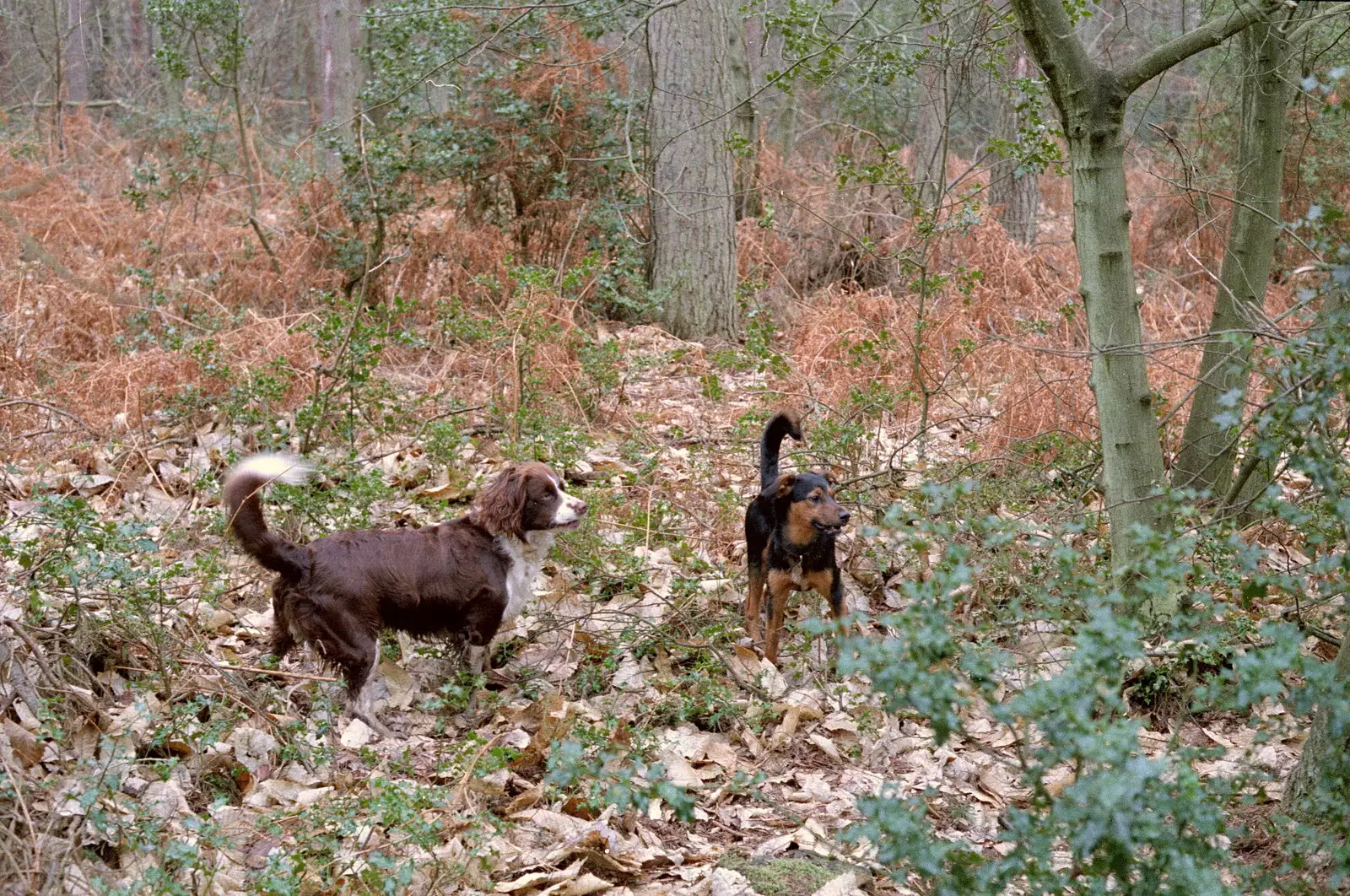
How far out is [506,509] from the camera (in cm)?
573

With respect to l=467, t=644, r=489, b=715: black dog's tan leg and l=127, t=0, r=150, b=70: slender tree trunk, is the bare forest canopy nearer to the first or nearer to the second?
l=467, t=644, r=489, b=715: black dog's tan leg

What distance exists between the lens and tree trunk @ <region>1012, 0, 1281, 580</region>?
481 centimetres

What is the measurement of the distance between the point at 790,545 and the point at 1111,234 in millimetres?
1961

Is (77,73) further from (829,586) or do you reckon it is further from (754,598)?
(829,586)

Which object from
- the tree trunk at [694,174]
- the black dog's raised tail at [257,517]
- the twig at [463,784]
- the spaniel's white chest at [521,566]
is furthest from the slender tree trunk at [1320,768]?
the tree trunk at [694,174]

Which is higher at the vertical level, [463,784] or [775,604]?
[775,604]

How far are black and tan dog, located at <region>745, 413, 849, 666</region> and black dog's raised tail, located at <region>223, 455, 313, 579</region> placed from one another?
212 cm

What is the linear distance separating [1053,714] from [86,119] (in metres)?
18.1

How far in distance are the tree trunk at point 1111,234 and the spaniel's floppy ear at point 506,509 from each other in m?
2.62

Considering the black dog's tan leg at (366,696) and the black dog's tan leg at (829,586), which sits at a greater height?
the black dog's tan leg at (829,586)

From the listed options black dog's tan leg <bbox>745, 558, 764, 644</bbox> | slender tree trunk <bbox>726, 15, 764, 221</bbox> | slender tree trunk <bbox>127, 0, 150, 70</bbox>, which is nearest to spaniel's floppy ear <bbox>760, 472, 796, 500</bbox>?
black dog's tan leg <bbox>745, 558, 764, 644</bbox>

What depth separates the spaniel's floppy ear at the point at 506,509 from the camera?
5730 millimetres

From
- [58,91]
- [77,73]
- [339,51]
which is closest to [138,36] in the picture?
[77,73]

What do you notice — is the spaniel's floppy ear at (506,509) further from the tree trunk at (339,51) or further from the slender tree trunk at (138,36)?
the slender tree trunk at (138,36)
